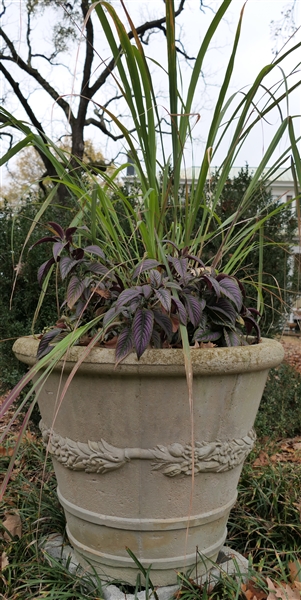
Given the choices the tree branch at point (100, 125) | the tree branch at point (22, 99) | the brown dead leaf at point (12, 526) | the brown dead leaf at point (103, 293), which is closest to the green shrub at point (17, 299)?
the brown dead leaf at point (12, 526)

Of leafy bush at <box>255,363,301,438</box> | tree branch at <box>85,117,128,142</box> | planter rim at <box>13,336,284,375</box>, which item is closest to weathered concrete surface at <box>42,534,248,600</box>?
planter rim at <box>13,336,284,375</box>

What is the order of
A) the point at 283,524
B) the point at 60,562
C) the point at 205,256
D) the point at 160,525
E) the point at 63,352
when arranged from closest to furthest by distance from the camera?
the point at 63,352 < the point at 160,525 < the point at 60,562 < the point at 283,524 < the point at 205,256

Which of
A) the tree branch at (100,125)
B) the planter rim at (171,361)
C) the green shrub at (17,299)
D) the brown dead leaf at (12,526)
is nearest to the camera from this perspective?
the planter rim at (171,361)

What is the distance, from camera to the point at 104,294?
49.4 inches

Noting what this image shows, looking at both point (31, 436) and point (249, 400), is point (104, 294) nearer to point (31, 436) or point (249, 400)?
point (249, 400)

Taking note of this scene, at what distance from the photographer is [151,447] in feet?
3.71

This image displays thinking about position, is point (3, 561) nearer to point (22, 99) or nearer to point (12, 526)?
point (12, 526)

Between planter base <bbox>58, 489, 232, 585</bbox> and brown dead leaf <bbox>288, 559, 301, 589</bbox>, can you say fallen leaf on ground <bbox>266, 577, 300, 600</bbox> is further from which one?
planter base <bbox>58, 489, 232, 585</bbox>

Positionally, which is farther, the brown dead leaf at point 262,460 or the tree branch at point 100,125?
the tree branch at point 100,125

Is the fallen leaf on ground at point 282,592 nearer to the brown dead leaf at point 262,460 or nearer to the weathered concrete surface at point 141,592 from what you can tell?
the weathered concrete surface at point 141,592

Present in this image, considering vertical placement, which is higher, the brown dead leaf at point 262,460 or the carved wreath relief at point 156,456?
the carved wreath relief at point 156,456

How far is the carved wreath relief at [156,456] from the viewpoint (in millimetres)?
1132

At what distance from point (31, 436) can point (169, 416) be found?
1.76 metres

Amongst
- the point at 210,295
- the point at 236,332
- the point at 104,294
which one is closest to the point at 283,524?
the point at 236,332
